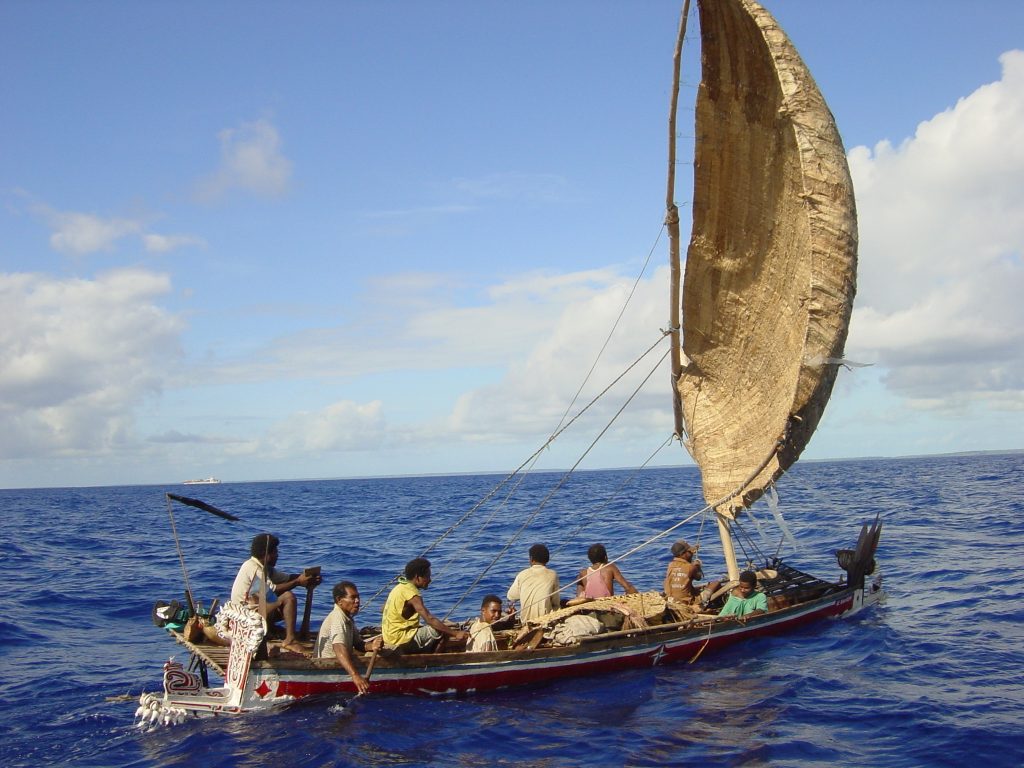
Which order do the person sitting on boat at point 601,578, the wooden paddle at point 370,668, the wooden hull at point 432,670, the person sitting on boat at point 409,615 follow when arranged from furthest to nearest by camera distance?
1. the person sitting on boat at point 601,578
2. the person sitting on boat at point 409,615
3. the wooden paddle at point 370,668
4. the wooden hull at point 432,670

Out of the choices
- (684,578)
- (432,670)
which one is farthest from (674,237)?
(432,670)

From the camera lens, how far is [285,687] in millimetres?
10938

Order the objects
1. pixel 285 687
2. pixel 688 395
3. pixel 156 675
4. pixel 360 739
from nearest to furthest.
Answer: pixel 360 739, pixel 285 687, pixel 156 675, pixel 688 395

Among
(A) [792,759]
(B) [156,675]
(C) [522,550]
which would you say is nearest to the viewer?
(A) [792,759]

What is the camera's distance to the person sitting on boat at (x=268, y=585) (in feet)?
36.6

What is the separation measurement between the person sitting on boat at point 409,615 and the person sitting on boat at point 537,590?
1722mm

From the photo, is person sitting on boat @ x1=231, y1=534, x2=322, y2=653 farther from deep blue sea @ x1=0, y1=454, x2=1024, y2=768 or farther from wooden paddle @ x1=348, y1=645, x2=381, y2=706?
deep blue sea @ x1=0, y1=454, x2=1024, y2=768

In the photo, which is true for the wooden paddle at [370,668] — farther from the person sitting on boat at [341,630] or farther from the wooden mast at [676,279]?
the wooden mast at [676,279]

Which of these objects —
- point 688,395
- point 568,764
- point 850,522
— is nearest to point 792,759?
point 568,764

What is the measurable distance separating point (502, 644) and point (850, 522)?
22886mm

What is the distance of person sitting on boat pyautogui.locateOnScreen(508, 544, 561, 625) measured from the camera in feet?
42.5

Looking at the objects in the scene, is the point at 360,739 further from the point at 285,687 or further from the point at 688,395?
the point at 688,395

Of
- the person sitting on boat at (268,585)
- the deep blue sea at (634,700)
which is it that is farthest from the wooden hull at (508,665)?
the person sitting on boat at (268,585)

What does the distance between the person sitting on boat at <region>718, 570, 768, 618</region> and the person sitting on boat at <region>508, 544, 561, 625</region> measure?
2665mm
